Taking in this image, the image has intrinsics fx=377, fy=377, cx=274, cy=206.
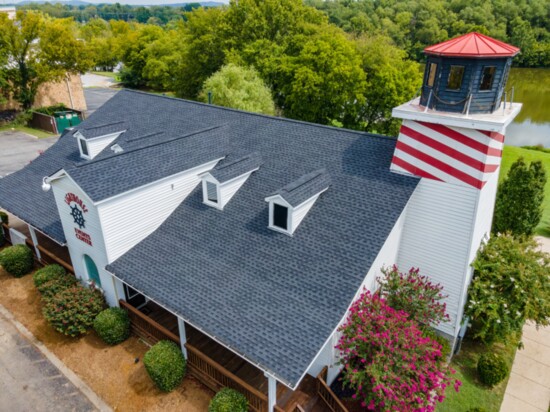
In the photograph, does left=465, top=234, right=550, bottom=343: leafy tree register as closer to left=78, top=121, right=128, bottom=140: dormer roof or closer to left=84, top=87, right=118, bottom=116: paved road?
left=78, top=121, right=128, bottom=140: dormer roof

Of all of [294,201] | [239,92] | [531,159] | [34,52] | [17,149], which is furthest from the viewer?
[34,52]

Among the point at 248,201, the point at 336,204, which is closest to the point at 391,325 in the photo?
the point at 336,204

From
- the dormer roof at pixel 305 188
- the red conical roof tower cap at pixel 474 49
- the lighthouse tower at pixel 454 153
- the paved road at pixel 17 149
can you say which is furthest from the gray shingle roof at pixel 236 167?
the paved road at pixel 17 149

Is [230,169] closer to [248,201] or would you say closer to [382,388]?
[248,201]

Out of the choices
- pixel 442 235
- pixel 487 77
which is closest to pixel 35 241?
pixel 442 235

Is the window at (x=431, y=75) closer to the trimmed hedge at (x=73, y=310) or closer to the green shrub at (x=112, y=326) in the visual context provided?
the green shrub at (x=112, y=326)

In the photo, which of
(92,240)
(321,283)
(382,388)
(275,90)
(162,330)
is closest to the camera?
(382,388)

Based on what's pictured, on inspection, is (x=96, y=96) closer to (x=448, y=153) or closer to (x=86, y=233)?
(x=86, y=233)
